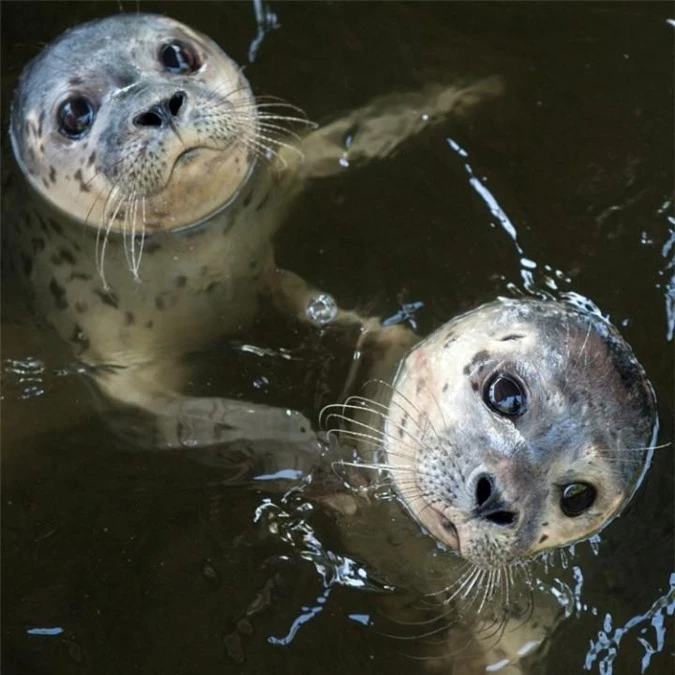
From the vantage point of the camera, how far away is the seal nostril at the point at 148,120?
3.17 meters

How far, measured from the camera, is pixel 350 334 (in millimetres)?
3646

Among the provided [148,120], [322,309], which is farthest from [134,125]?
[322,309]

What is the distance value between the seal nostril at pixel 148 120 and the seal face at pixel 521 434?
1.03m

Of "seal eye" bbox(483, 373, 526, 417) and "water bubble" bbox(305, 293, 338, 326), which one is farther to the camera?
"water bubble" bbox(305, 293, 338, 326)

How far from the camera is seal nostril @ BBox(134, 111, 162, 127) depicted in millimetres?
3174

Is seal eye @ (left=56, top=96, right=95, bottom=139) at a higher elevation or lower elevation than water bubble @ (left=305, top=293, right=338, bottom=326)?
higher

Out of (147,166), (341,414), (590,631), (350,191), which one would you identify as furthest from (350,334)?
(590,631)

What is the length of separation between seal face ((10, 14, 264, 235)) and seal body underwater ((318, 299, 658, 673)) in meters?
0.84

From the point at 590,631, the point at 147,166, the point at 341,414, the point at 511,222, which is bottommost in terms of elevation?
the point at 590,631

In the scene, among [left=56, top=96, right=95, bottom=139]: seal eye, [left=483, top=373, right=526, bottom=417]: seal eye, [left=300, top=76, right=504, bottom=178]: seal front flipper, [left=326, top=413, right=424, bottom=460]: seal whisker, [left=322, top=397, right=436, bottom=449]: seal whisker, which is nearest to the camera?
[left=483, top=373, right=526, bottom=417]: seal eye

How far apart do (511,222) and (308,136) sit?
31.1 inches

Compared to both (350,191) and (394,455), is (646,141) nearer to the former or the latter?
(350,191)

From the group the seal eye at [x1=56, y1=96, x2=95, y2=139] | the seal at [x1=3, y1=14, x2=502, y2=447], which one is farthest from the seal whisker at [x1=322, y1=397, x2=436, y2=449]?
the seal eye at [x1=56, y1=96, x2=95, y2=139]

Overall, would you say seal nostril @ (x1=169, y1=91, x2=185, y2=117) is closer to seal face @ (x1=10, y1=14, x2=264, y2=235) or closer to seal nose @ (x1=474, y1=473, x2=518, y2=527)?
seal face @ (x1=10, y1=14, x2=264, y2=235)
